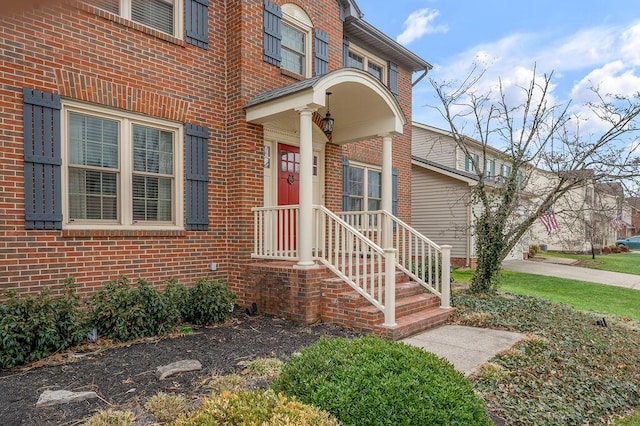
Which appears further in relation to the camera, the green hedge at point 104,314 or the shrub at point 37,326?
the green hedge at point 104,314

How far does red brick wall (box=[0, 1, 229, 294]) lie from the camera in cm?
452

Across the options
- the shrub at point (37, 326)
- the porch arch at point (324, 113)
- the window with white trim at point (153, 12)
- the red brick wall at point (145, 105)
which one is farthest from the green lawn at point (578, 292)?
the window with white trim at point (153, 12)

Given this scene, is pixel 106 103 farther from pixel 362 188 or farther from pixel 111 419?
pixel 362 188

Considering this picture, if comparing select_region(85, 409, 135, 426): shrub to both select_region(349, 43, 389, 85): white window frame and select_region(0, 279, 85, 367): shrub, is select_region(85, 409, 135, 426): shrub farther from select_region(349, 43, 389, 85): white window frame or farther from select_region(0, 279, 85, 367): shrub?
select_region(349, 43, 389, 85): white window frame

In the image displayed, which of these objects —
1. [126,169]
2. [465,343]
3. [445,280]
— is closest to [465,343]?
[465,343]

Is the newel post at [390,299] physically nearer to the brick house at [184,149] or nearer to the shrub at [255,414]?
the brick house at [184,149]

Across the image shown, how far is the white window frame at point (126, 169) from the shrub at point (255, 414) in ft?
12.9

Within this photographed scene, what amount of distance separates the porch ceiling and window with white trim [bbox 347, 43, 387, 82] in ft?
7.20

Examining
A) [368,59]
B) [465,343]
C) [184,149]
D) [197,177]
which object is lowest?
[465,343]

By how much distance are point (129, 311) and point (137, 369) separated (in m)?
1.09

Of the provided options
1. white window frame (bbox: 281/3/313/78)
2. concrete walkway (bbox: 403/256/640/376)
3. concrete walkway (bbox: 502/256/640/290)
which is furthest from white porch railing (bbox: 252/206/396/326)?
concrete walkway (bbox: 502/256/640/290)

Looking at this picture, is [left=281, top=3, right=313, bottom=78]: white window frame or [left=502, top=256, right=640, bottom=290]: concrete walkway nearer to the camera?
[left=281, top=3, right=313, bottom=78]: white window frame

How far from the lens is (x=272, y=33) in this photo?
6.86m

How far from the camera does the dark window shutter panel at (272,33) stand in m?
6.75
